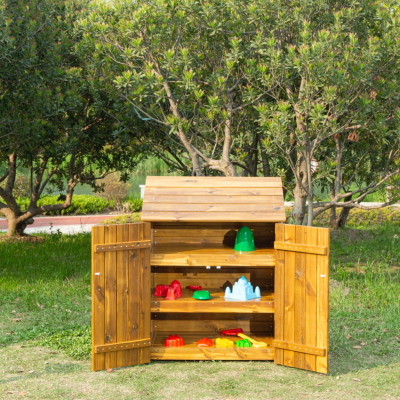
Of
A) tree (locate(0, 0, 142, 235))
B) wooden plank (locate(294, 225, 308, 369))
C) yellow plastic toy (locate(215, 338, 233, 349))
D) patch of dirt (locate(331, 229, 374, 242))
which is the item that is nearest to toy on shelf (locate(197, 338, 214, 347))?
yellow plastic toy (locate(215, 338, 233, 349))

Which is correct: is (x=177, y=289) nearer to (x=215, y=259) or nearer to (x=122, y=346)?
(x=215, y=259)

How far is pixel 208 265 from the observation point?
524 centimetres

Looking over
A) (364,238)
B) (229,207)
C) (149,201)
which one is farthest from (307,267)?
(364,238)

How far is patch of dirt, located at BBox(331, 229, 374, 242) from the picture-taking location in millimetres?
11882

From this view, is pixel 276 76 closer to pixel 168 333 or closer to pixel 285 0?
pixel 285 0

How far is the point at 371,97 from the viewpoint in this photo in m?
7.34

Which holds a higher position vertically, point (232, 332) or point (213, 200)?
point (213, 200)

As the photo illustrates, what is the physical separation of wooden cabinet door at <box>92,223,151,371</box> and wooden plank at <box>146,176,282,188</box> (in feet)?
2.08

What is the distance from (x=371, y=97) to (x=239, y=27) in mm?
2268

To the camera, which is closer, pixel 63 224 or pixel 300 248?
pixel 300 248

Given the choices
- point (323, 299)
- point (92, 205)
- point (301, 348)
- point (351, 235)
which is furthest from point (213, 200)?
point (92, 205)

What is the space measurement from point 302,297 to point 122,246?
1.83 meters

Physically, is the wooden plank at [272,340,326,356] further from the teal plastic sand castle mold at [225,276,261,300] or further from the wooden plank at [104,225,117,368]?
the wooden plank at [104,225,117,368]

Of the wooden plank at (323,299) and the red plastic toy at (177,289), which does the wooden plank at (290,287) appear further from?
the red plastic toy at (177,289)
